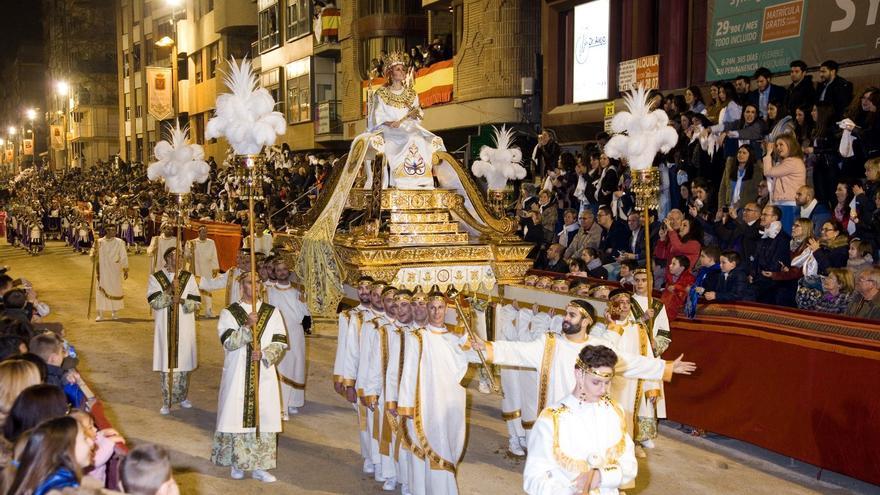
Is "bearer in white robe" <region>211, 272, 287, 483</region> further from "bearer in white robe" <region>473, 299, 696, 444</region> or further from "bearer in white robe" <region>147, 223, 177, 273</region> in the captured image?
"bearer in white robe" <region>147, 223, 177, 273</region>

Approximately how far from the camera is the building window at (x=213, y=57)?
141ft

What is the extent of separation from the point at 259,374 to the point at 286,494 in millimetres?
1186

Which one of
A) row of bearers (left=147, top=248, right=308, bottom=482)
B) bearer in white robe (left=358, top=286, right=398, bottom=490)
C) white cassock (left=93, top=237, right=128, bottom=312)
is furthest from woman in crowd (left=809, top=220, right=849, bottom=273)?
white cassock (left=93, top=237, right=128, bottom=312)

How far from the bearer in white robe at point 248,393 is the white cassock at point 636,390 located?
3.17 metres

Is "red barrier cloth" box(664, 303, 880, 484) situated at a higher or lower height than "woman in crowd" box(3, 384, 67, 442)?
lower

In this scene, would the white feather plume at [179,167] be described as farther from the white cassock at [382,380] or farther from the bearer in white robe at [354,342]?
the white cassock at [382,380]

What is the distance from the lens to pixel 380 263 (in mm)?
9359

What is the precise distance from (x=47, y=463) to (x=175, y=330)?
701 centimetres

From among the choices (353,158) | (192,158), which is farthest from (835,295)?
(192,158)

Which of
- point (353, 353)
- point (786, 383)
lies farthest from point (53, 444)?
point (786, 383)

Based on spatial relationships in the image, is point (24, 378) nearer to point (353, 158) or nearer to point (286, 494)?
point (286, 494)

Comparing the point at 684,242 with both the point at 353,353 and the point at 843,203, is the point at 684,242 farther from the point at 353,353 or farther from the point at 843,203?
the point at 353,353

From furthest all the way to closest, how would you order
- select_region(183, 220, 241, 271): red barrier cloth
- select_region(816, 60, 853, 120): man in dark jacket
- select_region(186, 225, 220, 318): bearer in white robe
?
1. select_region(183, 220, 241, 271): red barrier cloth
2. select_region(186, 225, 220, 318): bearer in white robe
3. select_region(816, 60, 853, 120): man in dark jacket

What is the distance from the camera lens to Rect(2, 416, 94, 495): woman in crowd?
3.75 meters
